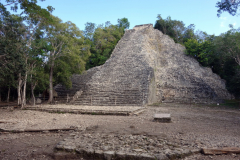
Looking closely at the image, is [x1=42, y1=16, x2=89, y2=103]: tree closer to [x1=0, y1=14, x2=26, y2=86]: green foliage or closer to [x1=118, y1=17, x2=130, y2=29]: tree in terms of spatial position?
[x1=0, y1=14, x2=26, y2=86]: green foliage

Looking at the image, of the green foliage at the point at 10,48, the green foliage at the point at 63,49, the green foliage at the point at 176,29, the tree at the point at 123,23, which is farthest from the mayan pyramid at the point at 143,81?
the tree at the point at 123,23

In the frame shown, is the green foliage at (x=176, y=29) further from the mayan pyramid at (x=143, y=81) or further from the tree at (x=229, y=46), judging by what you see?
the tree at (x=229, y=46)

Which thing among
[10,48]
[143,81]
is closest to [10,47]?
[10,48]

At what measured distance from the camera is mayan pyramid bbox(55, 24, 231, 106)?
16.1m

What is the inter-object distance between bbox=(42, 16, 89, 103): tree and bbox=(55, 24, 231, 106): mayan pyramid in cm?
221

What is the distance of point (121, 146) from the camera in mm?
4129

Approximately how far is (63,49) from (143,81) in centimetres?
797

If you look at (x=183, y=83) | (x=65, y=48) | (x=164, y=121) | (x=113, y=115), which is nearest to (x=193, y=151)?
(x=164, y=121)

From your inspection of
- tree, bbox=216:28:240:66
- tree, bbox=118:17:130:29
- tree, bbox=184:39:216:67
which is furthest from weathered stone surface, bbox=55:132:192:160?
tree, bbox=118:17:130:29

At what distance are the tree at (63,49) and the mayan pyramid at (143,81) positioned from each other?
2.21 m

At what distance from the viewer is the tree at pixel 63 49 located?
1452cm

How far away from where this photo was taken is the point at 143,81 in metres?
17.3

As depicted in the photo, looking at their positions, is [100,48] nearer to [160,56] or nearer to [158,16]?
[160,56]

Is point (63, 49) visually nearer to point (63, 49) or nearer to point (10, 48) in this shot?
point (63, 49)
